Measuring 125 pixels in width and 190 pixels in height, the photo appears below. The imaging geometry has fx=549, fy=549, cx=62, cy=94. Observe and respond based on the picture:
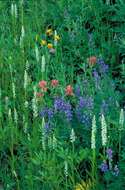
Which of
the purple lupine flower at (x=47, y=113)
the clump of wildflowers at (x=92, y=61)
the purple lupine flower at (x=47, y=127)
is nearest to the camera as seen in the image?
the purple lupine flower at (x=47, y=127)

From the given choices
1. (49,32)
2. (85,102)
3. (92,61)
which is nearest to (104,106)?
(85,102)

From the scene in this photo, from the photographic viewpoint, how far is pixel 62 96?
14.3 feet

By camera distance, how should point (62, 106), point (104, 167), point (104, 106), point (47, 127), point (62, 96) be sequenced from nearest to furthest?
point (104, 167) < point (47, 127) < point (104, 106) < point (62, 106) < point (62, 96)

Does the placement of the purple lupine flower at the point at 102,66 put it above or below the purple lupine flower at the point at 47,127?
above

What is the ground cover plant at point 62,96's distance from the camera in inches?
149

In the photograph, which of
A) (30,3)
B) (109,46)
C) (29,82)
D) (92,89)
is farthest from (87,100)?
(30,3)

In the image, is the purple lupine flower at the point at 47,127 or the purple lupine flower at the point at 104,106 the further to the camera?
the purple lupine flower at the point at 104,106

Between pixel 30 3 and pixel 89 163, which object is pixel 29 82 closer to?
pixel 89 163

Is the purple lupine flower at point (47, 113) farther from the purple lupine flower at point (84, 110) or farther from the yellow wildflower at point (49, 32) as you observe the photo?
the yellow wildflower at point (49, 32)

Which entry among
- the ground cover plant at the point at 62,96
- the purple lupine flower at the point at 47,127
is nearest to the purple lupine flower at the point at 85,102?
the ground cover plant at the point at 62,96

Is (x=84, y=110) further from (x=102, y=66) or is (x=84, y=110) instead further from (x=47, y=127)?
(x=102, y=66)

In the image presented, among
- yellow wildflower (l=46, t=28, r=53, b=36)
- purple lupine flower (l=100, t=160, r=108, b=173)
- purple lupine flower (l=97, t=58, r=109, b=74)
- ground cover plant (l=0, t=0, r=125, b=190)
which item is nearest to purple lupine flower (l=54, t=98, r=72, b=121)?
ground cover plant (l=0, t=0, r=125, b=190)

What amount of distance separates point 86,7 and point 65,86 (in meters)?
1.41

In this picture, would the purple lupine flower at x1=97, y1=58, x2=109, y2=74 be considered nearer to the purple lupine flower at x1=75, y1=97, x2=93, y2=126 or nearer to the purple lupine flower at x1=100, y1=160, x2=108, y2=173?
the purple lupine flower at x1=75, y1=97, x2=93, y2=126
